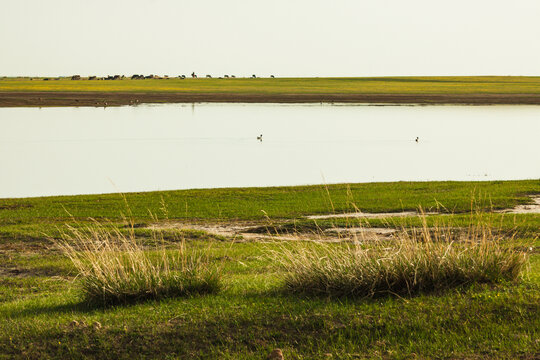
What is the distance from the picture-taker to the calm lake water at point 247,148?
3388 cm

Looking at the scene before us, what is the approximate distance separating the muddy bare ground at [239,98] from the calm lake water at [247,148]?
13.5 meters

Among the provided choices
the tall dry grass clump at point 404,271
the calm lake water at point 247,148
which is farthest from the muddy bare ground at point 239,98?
the tall dry grass clump at point 404,271

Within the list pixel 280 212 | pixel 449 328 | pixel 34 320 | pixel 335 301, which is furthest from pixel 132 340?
pixel 280 212

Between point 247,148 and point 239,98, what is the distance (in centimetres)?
5974

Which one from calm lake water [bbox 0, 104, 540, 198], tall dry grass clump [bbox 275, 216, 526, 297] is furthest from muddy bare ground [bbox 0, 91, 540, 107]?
tall dry grass clump [bbox 275, 216, 526, 297]

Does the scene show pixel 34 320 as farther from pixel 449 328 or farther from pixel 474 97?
pixel 474 97

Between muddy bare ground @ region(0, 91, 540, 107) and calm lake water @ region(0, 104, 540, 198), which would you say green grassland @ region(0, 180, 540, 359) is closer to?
calm lake water @ region(0, 104, 540, 198)

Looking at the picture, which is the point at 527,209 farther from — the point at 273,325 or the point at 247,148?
the point at 247,148

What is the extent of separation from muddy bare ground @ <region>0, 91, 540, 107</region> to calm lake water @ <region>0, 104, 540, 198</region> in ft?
44.3

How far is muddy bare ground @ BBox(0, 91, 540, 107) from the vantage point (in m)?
Answer: 92.0

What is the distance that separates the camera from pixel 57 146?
4703cm

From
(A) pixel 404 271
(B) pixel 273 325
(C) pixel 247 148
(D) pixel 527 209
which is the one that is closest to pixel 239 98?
(C) pixel 247 148

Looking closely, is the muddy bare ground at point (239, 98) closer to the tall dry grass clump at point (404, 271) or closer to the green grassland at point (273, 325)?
the green grassland at point (273, 325)

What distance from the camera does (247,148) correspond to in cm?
4638
